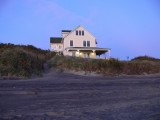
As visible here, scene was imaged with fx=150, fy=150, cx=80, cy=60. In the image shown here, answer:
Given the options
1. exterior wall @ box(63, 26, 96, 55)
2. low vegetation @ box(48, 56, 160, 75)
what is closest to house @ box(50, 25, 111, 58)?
exterior wall @ box(63, 26, 96, 55)

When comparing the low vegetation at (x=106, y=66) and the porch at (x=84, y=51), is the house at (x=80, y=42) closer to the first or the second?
the porch at (x=84, y=51)

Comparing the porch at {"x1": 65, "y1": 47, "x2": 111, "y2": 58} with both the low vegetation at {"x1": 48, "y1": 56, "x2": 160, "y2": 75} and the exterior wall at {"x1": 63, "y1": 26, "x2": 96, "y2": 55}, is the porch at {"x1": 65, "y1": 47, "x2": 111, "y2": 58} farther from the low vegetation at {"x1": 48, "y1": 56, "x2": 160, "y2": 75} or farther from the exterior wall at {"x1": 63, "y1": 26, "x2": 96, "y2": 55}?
the low vegetation at {"x1": 48, "y1": 56, "x2": 160, "y2": 75}

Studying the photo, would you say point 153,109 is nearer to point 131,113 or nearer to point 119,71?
point 131,113

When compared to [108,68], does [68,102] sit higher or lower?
lower

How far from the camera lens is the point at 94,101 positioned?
4891mm

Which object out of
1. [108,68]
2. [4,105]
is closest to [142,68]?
[108,68]

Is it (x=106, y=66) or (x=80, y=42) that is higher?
(x=80, y=42)

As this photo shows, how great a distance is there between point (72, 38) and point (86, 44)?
Answer: 2.98 metres

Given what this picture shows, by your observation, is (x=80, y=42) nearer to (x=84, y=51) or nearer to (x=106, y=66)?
(x=84, y=51)

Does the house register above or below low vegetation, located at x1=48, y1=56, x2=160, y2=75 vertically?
above

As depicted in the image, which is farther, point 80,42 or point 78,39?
point 80,42

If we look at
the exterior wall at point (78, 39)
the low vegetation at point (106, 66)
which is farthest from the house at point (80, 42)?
the low vegetation at point (106, 66)

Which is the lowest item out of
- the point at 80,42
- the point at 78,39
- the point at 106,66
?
the point at 106,66

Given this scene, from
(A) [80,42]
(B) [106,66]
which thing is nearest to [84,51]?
(A) [80,42]
